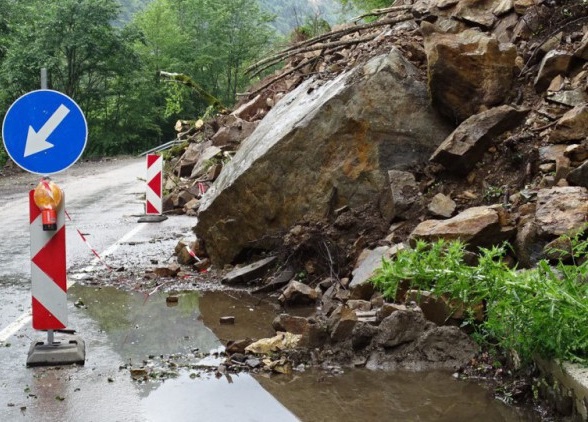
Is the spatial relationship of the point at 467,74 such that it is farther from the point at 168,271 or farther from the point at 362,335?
the point at 168,271

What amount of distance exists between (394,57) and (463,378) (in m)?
4.78

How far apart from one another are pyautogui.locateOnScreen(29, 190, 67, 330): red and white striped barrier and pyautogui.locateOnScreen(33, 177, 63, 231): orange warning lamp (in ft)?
0.19

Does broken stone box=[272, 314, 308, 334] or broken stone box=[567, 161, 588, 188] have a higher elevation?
broken stone box=[567, 161, 588, 188]

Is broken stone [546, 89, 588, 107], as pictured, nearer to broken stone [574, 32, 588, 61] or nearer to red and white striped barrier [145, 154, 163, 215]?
broken stone [574, 32, 588, 61]

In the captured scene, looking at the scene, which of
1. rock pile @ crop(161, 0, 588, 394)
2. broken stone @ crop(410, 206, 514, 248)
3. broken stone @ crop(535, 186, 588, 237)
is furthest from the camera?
rock pile @ crop(161, 0, 588, 394)

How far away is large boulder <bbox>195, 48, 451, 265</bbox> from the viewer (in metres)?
8.70

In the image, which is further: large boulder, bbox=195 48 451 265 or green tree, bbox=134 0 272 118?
green tree, bbox=134 0 272 118

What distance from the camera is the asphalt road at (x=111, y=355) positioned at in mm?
5008

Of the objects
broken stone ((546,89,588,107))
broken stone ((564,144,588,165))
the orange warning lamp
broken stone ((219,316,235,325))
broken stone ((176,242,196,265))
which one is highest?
the orange warning lamp

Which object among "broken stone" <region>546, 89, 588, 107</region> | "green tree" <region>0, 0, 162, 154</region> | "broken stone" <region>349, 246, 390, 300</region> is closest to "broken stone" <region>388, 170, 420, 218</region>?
"broken stone" <region>349, 246, 390, 300</region>

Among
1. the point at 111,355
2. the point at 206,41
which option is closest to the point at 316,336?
the point at 111,355

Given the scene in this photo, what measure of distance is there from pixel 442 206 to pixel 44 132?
4034 millimetres

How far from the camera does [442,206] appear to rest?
7680mm

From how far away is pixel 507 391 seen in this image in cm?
509
